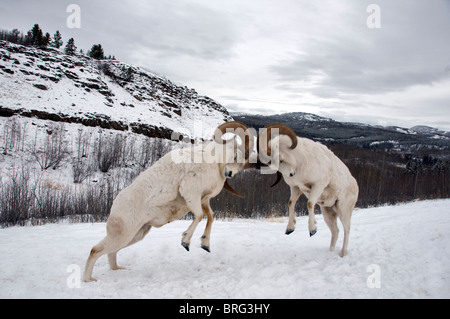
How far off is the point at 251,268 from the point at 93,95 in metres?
58.3

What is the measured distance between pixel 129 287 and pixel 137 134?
4773 centimetres

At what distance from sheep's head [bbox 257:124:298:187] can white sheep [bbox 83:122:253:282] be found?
30 cm

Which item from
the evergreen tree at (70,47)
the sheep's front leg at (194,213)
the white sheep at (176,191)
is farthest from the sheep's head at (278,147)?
the evergreen tree at (70,47)

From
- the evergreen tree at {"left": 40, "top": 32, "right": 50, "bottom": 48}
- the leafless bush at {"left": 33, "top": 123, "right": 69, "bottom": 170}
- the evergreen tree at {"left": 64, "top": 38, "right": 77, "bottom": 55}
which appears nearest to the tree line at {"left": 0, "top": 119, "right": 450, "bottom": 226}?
the leafless bush at {"left": 33, "top": 123, "right": 69, "bottom": 170}

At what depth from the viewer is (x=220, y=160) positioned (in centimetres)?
545

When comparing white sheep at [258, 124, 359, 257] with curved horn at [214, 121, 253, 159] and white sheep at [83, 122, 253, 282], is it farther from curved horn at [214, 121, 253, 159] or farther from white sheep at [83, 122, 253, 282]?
white sheep at [83, 122, 253, 282]

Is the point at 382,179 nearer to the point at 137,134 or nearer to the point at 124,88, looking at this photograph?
the point at 137,134

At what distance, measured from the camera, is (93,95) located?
5566cm

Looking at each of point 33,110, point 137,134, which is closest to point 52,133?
point 33,110

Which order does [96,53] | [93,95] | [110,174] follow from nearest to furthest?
[110,174], [93,95], [96,53]

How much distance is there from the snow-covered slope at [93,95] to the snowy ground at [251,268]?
140 ft

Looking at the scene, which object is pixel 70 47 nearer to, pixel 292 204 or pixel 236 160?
pixel 236 160

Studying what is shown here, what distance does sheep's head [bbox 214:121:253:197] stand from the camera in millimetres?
5462

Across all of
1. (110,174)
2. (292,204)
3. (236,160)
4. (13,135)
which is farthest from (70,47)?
(292,204)
